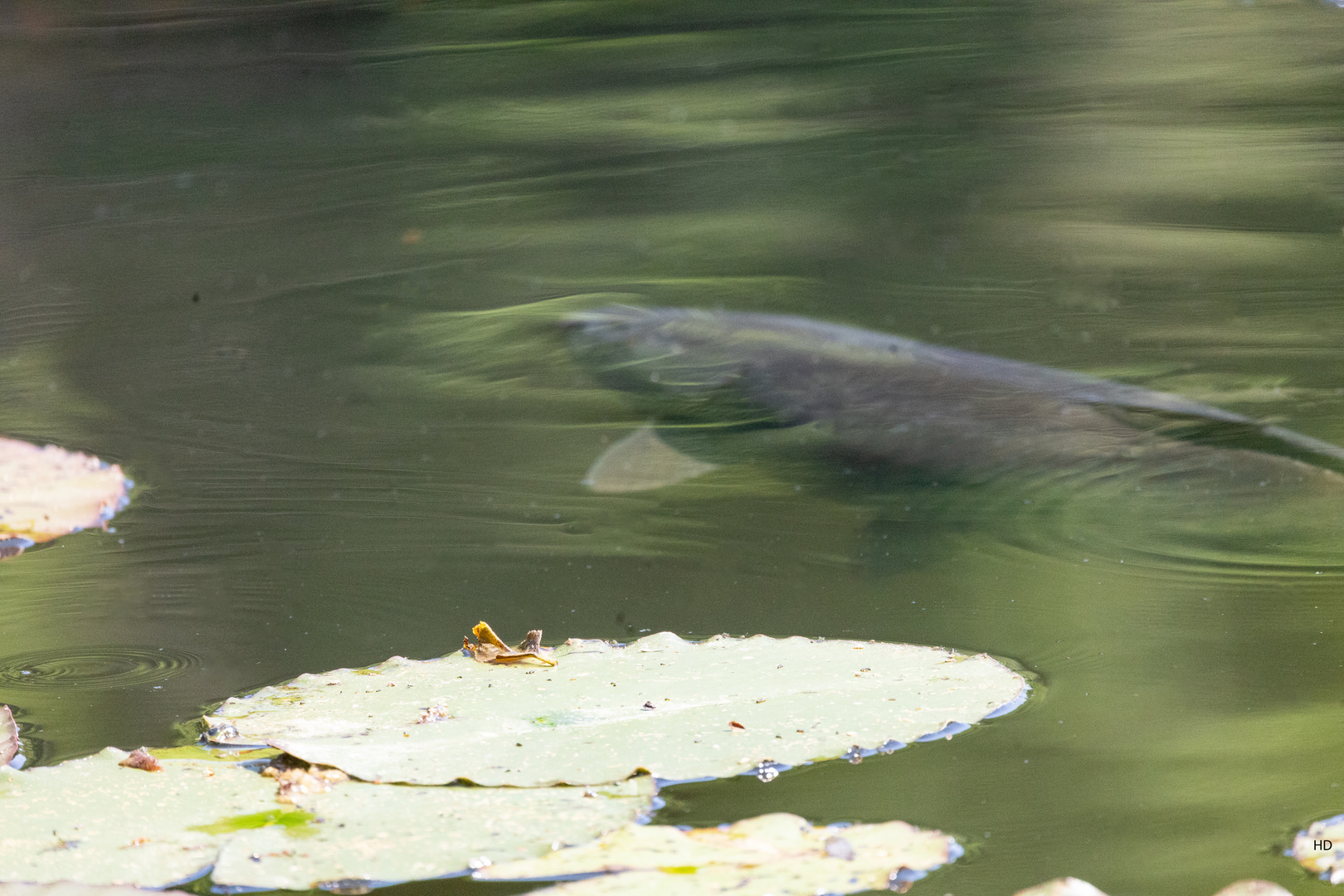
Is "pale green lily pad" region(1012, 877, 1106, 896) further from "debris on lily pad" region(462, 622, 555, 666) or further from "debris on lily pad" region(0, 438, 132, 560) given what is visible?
"debris on lily pad" region(0, 438, 132, 560)

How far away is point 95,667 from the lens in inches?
51.5

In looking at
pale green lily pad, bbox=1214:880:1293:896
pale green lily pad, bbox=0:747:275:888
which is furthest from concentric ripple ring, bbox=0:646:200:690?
pale green lily pad, bbox=1214:880:1293:896

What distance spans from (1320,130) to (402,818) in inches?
146

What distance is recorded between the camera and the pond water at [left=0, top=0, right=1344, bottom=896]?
46.5 inches

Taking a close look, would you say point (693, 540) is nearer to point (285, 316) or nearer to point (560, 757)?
point (560, 757)

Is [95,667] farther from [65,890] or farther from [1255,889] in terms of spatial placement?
[1255,889]

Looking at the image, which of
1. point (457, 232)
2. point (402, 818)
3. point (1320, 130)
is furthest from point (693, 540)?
point (1320, 130)

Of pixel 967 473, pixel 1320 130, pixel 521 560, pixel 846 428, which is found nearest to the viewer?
pixel 521 560

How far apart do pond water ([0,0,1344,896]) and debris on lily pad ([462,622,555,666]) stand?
108 millimetres

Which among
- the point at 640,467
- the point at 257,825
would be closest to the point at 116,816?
the point at 257,825

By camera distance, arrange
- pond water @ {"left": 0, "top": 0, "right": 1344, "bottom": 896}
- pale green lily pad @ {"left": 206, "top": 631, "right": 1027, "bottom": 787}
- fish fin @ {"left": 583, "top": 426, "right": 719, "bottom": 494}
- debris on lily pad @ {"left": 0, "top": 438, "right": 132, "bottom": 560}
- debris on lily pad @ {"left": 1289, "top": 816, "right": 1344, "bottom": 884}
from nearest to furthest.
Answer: debris on lily pad @ {"left": 1289, "top": 816, "right": 1344, "bottom": 884} → pale green lily pad @ {"left": 206, "top": 631, "right": 1027, "bottom": 787} → pond water @ {"left": 0, "top": 0, "right": 1344, "bottom": 896} → debris on lily pad @ {"left": 0, "top": 438, "right": 132, "bottom": 560} → fish fin @ {"left": 583, "top": 426, "right": 719, "bottom": 494}

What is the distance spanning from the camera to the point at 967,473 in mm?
2023

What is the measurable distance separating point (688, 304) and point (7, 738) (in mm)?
2097

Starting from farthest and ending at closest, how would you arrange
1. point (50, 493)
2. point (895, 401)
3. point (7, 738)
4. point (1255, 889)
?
point (895, 401) < point (50, 493) < point (7, 738) < point (1255, 889)
